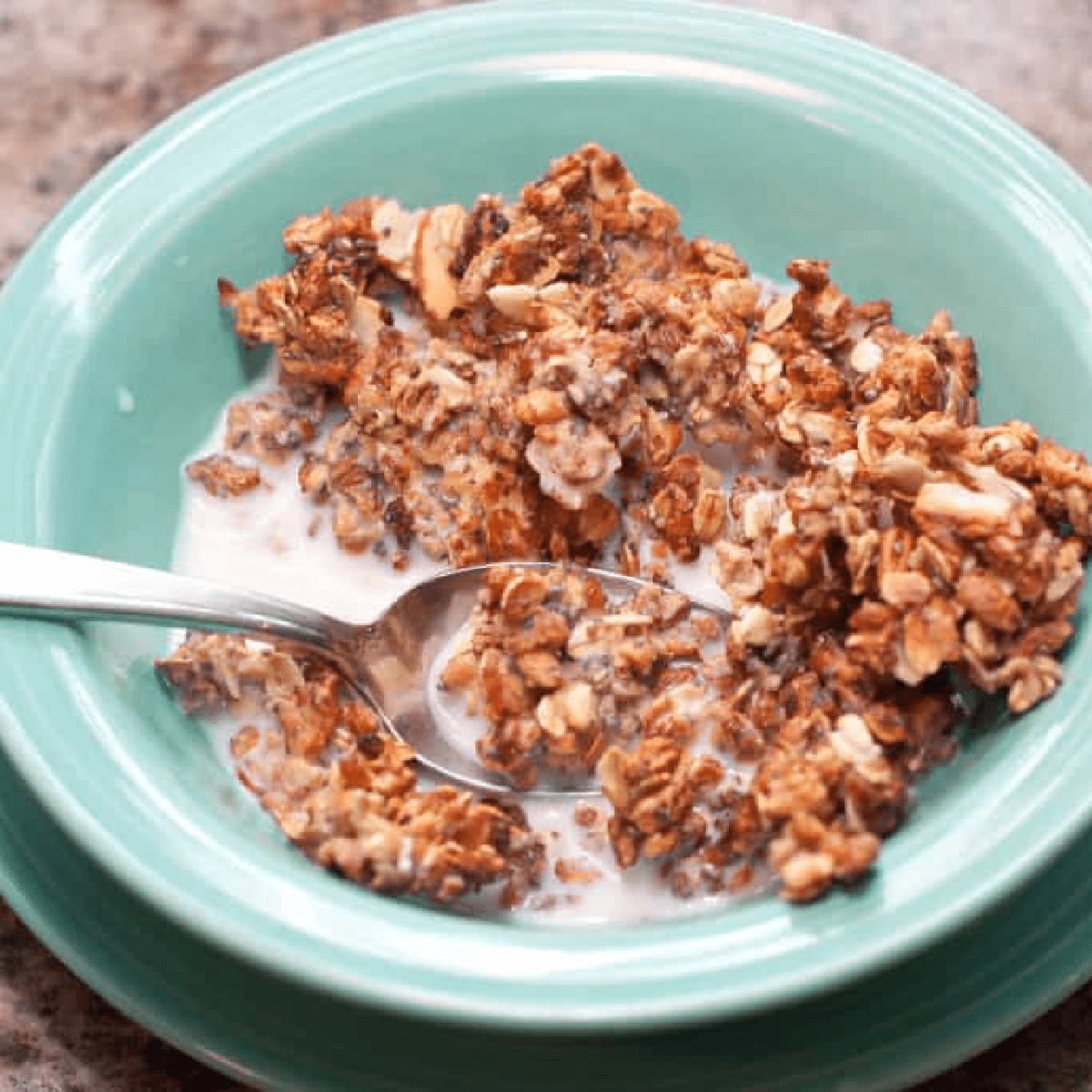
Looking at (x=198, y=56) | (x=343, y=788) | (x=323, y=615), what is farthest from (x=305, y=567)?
(x=198, y=56)

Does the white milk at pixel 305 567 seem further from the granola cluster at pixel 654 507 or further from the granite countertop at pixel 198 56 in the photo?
the granite countertop at pixel 198 56

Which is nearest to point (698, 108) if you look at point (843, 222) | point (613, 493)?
point (843, 222)

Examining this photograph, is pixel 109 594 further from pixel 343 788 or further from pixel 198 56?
pixel 198 56

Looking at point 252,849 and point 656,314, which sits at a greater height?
point 656,314

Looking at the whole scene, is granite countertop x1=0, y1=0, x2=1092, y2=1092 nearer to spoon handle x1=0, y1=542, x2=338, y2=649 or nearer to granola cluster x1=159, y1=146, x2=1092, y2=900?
granola cluster x1=159, y1=146, x2=1092, y2=900

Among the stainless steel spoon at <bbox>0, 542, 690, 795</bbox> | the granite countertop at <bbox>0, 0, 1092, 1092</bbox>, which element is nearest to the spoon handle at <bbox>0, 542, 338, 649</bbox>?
the stainless steel spoon at <bbox>0, 542, 690, 795</bbox>

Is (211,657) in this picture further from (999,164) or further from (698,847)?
(999,164)

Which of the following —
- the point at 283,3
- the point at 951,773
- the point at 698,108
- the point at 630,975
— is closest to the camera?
the point at 630,975
